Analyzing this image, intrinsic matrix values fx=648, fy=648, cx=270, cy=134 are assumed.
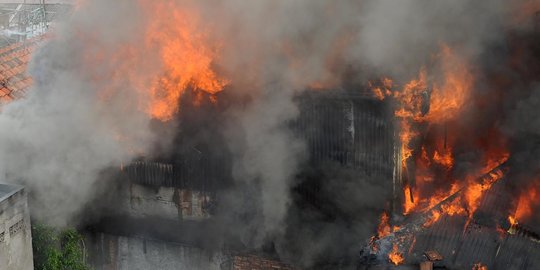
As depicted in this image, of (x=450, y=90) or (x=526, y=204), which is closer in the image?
(x=526, y=204)

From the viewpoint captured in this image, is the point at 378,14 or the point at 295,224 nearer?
the point at 378,14

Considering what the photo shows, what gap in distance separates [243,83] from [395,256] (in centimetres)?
393

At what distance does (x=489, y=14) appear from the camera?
10289 millimetres

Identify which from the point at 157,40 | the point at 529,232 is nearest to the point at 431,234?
the point at 529,232

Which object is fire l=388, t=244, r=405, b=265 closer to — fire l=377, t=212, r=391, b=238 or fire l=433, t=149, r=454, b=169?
fire l=377, t=212, r=391, b=238

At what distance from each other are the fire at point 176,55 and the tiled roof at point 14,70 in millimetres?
3594

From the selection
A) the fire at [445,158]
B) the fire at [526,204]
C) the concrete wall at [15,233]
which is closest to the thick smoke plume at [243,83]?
the concrete wall at [15,233]

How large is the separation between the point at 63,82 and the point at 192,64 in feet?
8.03

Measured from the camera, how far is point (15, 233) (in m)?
9.98

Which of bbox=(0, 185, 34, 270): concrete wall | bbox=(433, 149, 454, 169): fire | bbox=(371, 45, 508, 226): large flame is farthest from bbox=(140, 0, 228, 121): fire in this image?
bbox=(433, 149, 454, 169): fire

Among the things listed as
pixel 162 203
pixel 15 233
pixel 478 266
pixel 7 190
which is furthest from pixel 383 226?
pixel 7 190

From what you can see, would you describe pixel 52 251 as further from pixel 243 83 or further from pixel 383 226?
pixel 383 226

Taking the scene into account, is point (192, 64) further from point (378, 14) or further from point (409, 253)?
point (409, 253)

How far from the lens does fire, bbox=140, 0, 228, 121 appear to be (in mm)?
11422
